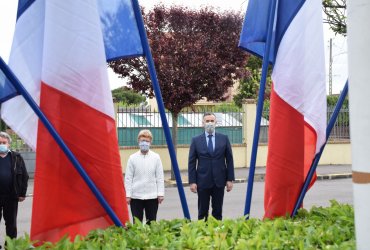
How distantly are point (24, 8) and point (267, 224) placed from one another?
84.4 inches

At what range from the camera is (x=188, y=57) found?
20.8 meters

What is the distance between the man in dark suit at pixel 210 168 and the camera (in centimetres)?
841

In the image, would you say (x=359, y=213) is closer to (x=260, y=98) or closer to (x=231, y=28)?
(x=260, y=98)

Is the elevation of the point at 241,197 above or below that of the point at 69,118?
below

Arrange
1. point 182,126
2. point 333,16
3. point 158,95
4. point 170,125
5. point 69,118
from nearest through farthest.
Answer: point 69,118 < point 158,95 < point 333,16 < point 182,126 < point 170,125

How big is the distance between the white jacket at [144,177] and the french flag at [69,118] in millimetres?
3334

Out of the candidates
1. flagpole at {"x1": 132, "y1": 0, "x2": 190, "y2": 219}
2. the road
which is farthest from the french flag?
the road

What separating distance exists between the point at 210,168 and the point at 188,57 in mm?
12657

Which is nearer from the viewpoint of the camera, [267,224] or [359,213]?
[359,213]

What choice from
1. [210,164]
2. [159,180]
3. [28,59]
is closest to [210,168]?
[210,164]

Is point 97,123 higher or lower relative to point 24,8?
lower

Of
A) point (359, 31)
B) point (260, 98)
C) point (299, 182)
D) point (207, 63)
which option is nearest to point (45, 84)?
point (260, 98)

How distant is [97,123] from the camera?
4.56 metres

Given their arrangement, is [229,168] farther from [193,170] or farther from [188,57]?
[188,57]
